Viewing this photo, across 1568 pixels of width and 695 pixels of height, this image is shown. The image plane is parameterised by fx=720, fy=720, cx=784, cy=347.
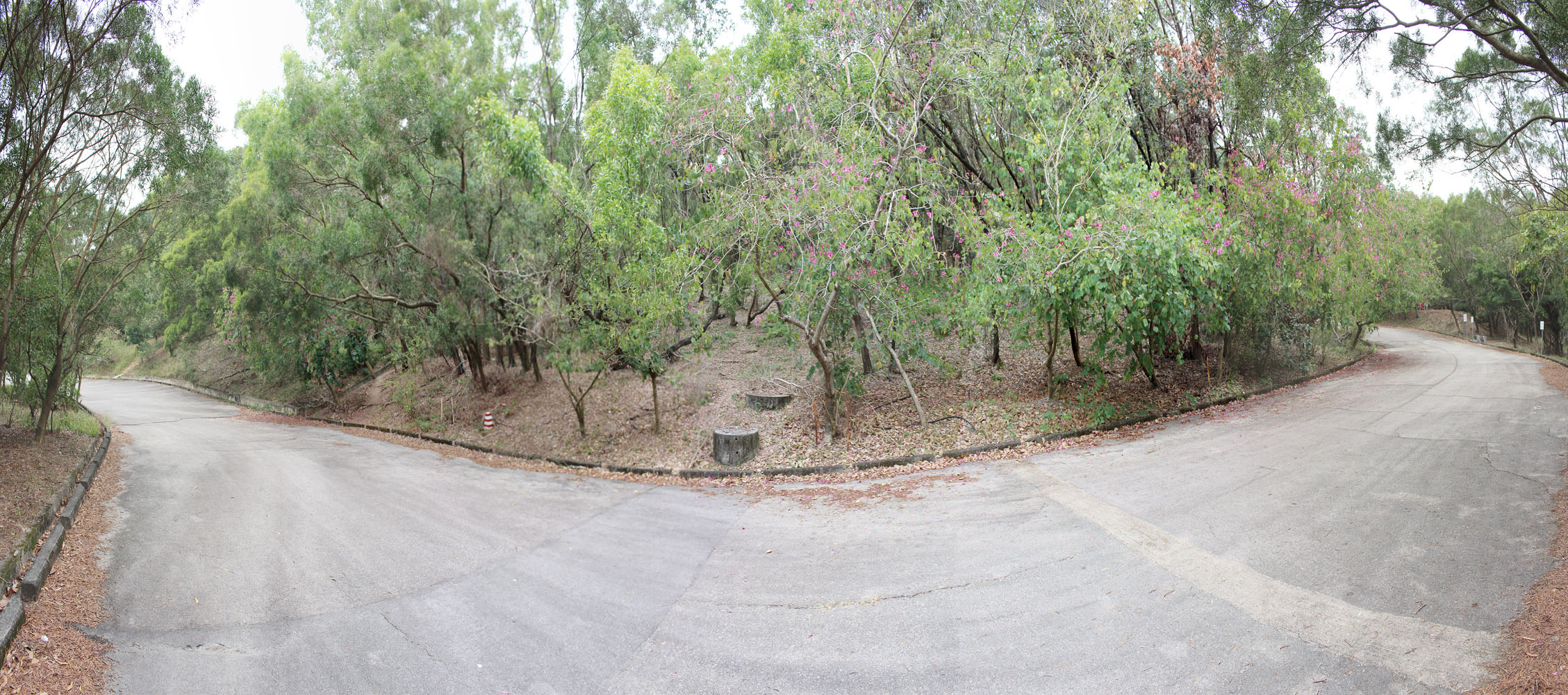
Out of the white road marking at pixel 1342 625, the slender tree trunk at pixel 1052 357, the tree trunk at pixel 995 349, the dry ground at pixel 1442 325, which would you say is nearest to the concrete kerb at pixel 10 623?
the white road marking at pixel 1342 625

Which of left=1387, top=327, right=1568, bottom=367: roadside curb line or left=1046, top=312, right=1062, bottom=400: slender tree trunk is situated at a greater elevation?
left=1046, top=312, right=1062, bottom=400: slender tree trunk

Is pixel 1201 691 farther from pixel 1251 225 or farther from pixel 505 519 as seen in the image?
pixel 1251 225

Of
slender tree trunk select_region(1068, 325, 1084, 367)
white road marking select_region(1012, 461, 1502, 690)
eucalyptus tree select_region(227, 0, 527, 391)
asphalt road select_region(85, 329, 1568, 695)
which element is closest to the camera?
white road marking select_region(1012, 461, 1502, 690)

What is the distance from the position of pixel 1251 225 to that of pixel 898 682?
12467mm

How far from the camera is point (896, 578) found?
559 centimetres

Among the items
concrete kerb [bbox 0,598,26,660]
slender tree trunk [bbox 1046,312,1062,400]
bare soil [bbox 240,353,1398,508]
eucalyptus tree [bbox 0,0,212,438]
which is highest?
eucalyptus tree [bbox 0,0,212,438]

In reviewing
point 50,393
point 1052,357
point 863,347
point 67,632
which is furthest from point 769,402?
point 50,393

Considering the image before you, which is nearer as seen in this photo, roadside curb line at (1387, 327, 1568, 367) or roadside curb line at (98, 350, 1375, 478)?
roadside curb line at (98, 350, 1375, 478)

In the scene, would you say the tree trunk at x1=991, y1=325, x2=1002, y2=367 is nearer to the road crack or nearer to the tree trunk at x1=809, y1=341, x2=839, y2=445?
the tree trunk at x1=809, y1=341, x2=839, y2=445

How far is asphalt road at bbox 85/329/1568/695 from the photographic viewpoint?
421 cm

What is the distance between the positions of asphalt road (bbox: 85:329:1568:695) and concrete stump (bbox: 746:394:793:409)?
3.79 m

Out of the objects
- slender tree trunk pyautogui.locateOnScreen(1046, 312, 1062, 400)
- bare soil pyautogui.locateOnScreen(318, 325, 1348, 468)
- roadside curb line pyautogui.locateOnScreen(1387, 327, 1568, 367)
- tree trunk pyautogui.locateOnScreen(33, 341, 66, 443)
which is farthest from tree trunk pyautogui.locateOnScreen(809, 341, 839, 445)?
roadside curb line pyautogui.locateOnScreen(1387, 327, 1568, 367)

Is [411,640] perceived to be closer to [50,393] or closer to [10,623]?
[10,623]

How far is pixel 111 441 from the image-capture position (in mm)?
13859
